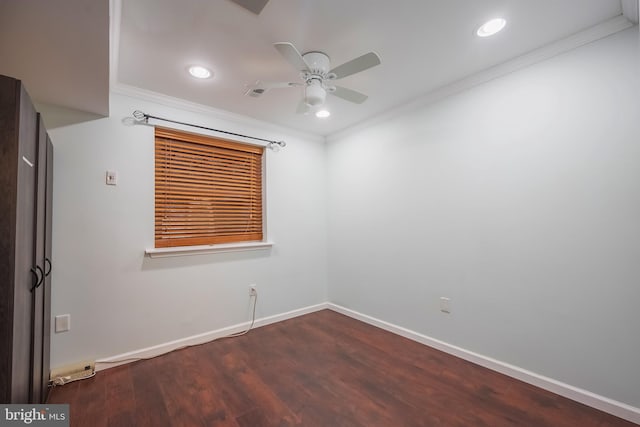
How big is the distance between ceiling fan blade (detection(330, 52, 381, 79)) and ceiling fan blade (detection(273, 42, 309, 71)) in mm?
231

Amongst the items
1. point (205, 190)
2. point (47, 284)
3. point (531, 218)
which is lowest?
point (47, 284)

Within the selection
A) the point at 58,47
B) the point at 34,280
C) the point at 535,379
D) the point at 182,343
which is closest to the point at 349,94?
the point at 58,47

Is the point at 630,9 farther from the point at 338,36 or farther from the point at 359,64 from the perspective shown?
the point at 338,36

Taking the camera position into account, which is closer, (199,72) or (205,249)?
(199,72)

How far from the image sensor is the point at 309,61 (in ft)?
6.39

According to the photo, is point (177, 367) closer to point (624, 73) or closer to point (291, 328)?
point (291, 328)

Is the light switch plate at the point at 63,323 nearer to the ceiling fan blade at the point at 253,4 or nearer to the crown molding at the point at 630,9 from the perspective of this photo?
the ceiling fan blade at the point at 253,4

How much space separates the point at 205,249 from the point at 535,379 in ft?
9.42

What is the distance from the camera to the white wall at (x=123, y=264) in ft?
6.99

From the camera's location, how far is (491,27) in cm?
173

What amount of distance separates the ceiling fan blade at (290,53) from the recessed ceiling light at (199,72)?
839 mm

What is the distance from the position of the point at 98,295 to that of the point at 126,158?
114cm

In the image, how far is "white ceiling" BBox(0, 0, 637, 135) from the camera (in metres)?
1.38

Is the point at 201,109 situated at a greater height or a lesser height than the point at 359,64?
greater
